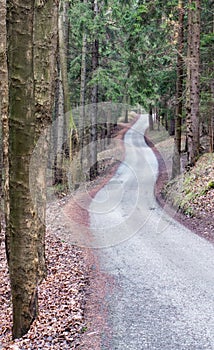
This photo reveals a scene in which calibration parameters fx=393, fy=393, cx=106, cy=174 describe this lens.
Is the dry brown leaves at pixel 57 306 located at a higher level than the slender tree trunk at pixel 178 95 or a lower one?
lower

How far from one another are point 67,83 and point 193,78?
5.63 metres

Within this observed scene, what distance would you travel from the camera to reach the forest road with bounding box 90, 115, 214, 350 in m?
5.20

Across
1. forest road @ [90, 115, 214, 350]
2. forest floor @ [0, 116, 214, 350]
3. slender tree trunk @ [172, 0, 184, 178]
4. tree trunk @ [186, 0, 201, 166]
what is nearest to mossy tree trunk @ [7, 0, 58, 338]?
forest floor @ [0, 116, 214, 350]

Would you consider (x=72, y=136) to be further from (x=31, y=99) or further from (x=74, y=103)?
(x=31, y=99)

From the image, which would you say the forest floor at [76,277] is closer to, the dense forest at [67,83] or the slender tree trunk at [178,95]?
the dense forest at [67,83]

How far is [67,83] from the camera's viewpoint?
17.4 metres

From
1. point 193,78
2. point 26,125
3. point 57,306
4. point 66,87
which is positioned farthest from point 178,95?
point 26,125

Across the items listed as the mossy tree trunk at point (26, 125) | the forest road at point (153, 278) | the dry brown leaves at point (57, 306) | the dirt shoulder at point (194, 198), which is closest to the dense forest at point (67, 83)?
the mossy tree trunk at point (26, 125)

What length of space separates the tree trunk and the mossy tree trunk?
996cm

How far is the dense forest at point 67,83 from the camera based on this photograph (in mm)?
4965

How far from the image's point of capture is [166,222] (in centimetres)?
1173

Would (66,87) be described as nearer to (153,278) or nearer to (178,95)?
(178,95)

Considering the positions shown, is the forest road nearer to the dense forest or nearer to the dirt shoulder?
the dirt shoulder

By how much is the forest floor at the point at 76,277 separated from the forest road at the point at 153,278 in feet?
0.97
